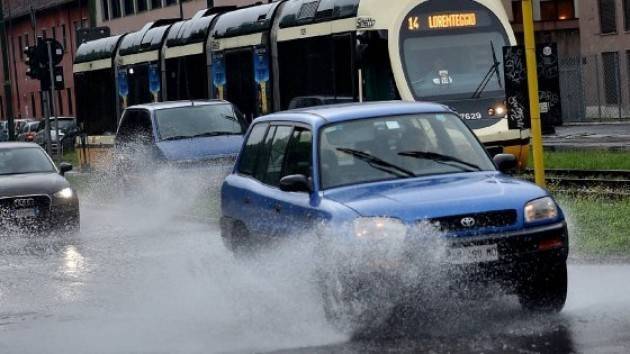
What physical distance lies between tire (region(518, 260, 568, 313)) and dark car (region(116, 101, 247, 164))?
1264 centimetres

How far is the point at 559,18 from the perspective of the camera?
55.9 m

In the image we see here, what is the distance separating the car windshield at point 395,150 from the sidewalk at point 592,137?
62.1ft

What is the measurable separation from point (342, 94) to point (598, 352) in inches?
599

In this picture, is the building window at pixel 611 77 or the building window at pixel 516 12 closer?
the building window at pixel 611 77

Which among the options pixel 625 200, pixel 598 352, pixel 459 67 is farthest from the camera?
pixel 459 67

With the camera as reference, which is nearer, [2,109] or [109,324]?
[109,324]

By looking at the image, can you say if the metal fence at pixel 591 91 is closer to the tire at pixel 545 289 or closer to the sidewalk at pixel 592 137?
the sidewalk at pixel 592 137

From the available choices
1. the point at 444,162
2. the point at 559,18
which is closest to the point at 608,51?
the point at 559,18

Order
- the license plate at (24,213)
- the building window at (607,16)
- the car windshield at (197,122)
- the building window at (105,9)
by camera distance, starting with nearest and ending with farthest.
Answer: the license plate at (24,213), the car windshield at (197,122), the building window at (607,16), the building window at (105,9)

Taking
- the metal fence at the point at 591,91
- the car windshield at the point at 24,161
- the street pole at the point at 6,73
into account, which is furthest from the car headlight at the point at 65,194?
the metal fence at the point at 591,91

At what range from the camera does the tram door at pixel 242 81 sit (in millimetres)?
26953

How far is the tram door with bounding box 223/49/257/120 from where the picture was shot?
88.4 feet

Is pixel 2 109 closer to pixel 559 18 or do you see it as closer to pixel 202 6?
pixel 202 6

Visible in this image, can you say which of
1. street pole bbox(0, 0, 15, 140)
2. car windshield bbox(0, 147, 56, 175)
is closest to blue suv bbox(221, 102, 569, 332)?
car windshield bbox(0, 147, 56, 175)
